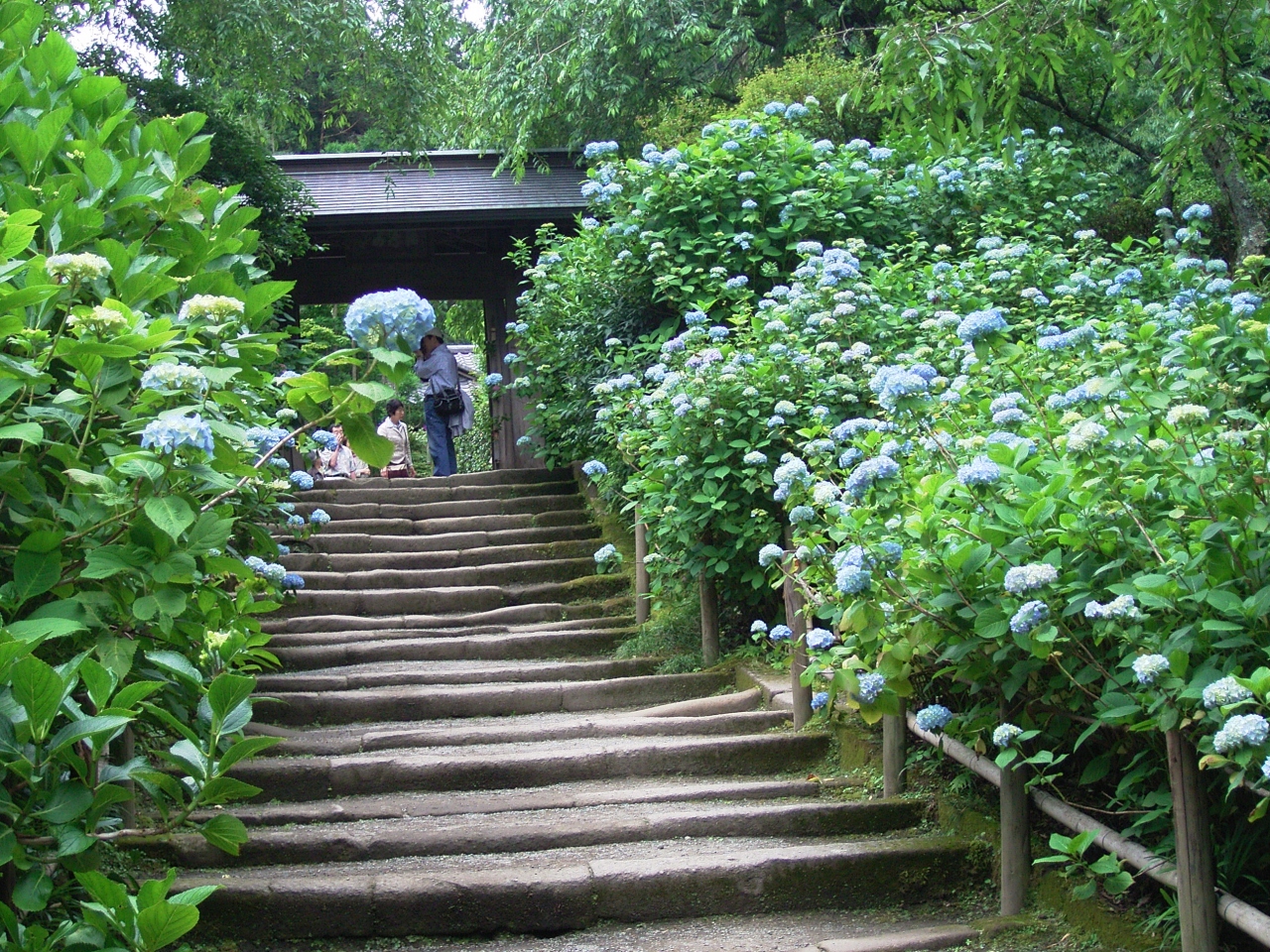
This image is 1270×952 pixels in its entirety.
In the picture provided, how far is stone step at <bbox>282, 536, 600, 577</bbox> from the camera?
855 centimetres

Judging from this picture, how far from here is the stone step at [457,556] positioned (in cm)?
855

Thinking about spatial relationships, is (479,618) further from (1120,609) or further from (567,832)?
(1120,609)

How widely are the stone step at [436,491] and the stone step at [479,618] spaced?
2.41 metres

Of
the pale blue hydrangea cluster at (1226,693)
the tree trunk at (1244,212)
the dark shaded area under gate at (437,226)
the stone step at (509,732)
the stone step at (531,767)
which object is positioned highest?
the dark shaded area under gate at (437,226)

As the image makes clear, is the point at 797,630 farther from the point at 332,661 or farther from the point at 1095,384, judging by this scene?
the point at 332,661

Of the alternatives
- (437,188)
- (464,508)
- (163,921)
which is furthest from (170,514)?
(437,188)

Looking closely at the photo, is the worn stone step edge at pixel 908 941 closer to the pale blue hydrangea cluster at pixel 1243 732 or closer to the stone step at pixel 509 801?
the stone step at pixel 509 801

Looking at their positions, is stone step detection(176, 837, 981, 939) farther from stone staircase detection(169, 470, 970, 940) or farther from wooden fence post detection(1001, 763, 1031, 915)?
wooden fence post detection(1001, 763, 1031, 915)

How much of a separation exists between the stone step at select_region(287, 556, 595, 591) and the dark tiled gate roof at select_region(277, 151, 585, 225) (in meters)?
5.64

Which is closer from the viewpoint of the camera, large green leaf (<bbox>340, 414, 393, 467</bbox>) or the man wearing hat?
large green leaf (<bbox>340, 414, 393, 467</bbox>)

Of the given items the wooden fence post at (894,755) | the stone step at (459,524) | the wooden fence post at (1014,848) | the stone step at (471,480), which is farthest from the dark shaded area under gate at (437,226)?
the wooden fence post at (1014,848)

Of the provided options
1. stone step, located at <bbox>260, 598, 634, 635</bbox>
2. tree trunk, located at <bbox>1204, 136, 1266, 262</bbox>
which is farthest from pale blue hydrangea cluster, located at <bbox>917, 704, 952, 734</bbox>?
tree trunk, located at <bbox>1204, 136, 1266, 262</bbox>

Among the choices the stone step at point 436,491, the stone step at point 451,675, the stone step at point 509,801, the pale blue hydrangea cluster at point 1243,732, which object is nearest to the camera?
the pale blue hydrangea cluster at point 1243,732

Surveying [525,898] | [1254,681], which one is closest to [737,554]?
[525,898]
